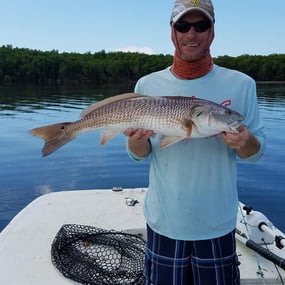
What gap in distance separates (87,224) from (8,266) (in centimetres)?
127

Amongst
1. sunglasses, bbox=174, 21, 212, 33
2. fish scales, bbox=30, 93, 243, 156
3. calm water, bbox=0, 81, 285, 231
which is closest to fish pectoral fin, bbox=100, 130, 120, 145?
fish scales, bbox=30, 93, 243, 156

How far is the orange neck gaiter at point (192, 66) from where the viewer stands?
271 centimetres

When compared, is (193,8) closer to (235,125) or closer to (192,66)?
(192,66)

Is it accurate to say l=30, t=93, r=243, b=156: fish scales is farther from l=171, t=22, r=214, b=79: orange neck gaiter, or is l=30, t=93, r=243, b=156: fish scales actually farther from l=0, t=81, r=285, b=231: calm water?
l=0, t=81, r=285, b=231: calm water

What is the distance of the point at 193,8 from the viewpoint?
2.64 meters

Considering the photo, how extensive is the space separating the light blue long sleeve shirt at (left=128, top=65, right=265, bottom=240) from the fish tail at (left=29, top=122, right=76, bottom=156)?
2.83 feet

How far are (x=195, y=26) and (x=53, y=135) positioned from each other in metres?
1.42

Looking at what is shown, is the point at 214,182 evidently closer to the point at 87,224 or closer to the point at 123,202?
the point at 87,224

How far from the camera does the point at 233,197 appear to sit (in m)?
2.71

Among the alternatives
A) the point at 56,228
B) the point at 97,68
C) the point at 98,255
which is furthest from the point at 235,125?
the point at 97,68

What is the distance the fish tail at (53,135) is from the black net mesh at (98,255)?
1292 millimetres

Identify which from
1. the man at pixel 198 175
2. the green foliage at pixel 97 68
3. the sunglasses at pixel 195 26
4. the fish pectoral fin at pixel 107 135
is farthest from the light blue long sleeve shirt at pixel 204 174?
the green foliage at pixel 97 68

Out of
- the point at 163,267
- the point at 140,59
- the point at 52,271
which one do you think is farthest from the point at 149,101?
the point at 140,59

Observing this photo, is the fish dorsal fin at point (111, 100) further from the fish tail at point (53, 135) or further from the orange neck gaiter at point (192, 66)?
the orange neck gaiter at point (192, 66)
